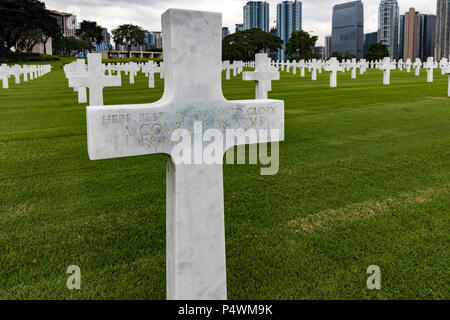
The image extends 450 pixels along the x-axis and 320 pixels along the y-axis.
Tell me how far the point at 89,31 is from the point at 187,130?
350 ft

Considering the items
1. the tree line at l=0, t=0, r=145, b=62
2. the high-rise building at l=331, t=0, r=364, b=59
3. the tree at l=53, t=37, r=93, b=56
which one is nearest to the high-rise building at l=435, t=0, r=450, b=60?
the high-rise building at l=331, t=0, r=364, b=59

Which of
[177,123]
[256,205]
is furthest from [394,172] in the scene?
[177,123]

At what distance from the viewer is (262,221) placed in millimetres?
4184

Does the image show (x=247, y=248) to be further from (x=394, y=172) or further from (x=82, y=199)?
(x=394, y=172)

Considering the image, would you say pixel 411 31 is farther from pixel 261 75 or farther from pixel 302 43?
pixel 261 75

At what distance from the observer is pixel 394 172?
5836 mm

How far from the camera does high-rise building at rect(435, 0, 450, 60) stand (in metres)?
120

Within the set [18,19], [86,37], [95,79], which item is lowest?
[95,79]

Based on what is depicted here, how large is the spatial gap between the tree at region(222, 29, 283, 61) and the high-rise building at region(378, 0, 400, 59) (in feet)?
295

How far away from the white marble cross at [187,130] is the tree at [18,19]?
207 ft

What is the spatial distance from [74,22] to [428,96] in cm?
10642
